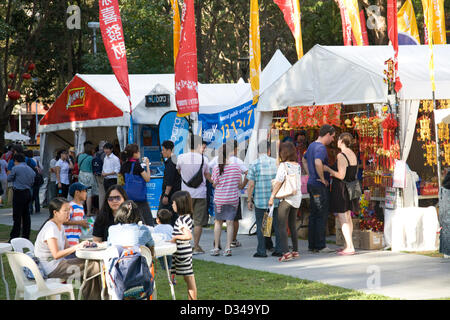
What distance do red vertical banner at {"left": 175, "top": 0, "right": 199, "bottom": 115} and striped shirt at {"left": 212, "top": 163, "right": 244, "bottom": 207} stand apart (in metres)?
2.83

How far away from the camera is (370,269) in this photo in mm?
9688

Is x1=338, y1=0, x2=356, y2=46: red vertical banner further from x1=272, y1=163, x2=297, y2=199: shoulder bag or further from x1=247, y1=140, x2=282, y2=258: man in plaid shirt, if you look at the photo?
x1=272, y1=163, x2=297, y2=199: shoulder bag

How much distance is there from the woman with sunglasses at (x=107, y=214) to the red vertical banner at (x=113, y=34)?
7.66m

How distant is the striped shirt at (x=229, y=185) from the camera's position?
11.2 metres

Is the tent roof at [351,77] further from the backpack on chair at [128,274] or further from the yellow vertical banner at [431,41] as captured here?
the backpack on chair at [128,274]

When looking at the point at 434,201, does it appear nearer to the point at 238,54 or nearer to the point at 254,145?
the point at 254,145

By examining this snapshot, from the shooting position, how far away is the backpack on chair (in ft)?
20.0

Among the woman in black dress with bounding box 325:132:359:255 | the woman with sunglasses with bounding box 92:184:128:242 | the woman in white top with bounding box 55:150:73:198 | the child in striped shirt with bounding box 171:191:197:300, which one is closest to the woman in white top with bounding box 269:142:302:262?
the woman in black dress with bounding box 325:132:359:255

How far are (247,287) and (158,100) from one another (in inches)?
363

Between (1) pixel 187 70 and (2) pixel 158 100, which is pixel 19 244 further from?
(2) pixel 158 100

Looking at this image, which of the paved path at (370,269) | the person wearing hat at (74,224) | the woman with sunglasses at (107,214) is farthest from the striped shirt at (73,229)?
the paved path at (370,269)

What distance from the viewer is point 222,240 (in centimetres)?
1313
